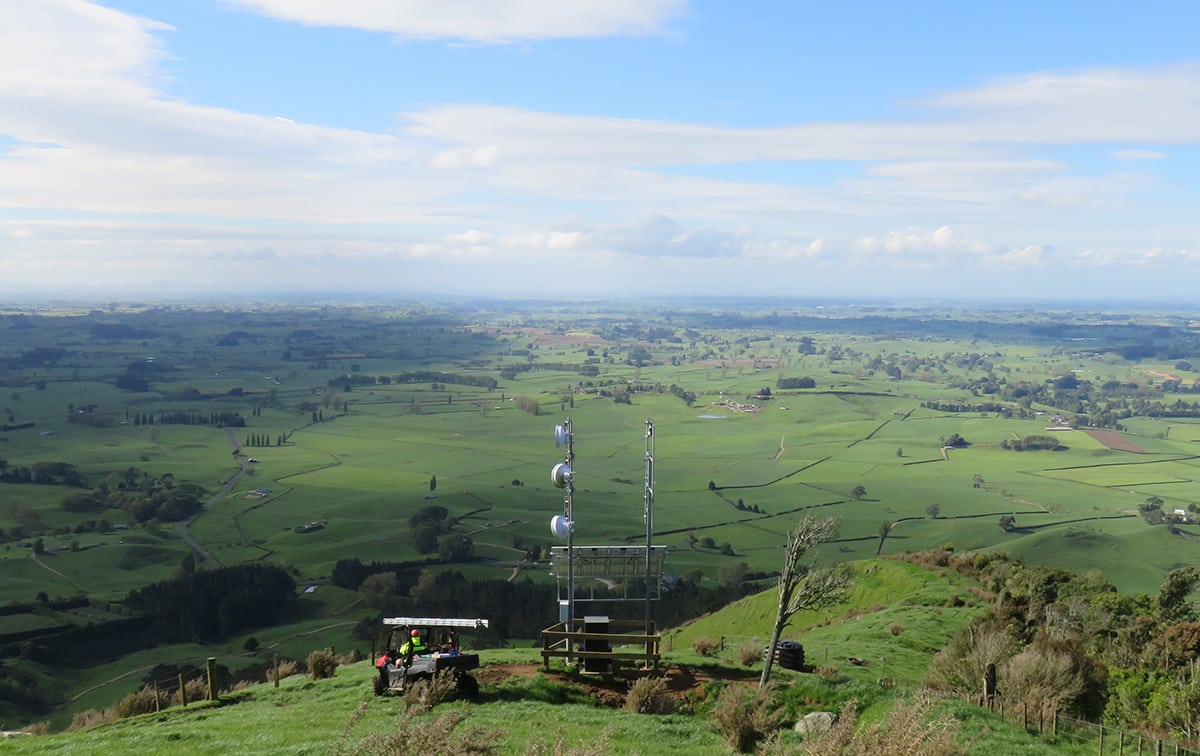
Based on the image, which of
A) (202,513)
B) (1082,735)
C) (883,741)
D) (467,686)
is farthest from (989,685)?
(202,513)

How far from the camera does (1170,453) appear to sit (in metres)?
159

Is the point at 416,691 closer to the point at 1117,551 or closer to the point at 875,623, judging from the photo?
the point at 875,623

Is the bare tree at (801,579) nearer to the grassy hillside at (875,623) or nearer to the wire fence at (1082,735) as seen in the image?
the grassy hillside at (875,623)

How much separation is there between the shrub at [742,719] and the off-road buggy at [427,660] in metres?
6.24

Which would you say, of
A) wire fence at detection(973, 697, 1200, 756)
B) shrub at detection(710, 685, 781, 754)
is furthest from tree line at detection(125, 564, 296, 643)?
wire fence at detection(973, 697, 1200, 756)

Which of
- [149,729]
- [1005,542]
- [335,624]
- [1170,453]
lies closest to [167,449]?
[335,624]

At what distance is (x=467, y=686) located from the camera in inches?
829

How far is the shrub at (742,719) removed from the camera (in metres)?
18.4

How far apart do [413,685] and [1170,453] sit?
180m

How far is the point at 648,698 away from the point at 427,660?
5.77 m

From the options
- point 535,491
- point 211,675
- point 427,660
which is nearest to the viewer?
point 427,660

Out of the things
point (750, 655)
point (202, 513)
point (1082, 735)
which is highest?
point (1082, 735)

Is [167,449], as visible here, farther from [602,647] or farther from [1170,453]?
[1170,453]

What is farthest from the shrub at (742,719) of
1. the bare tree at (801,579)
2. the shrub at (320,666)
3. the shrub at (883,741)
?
the shrub at (320,666)
